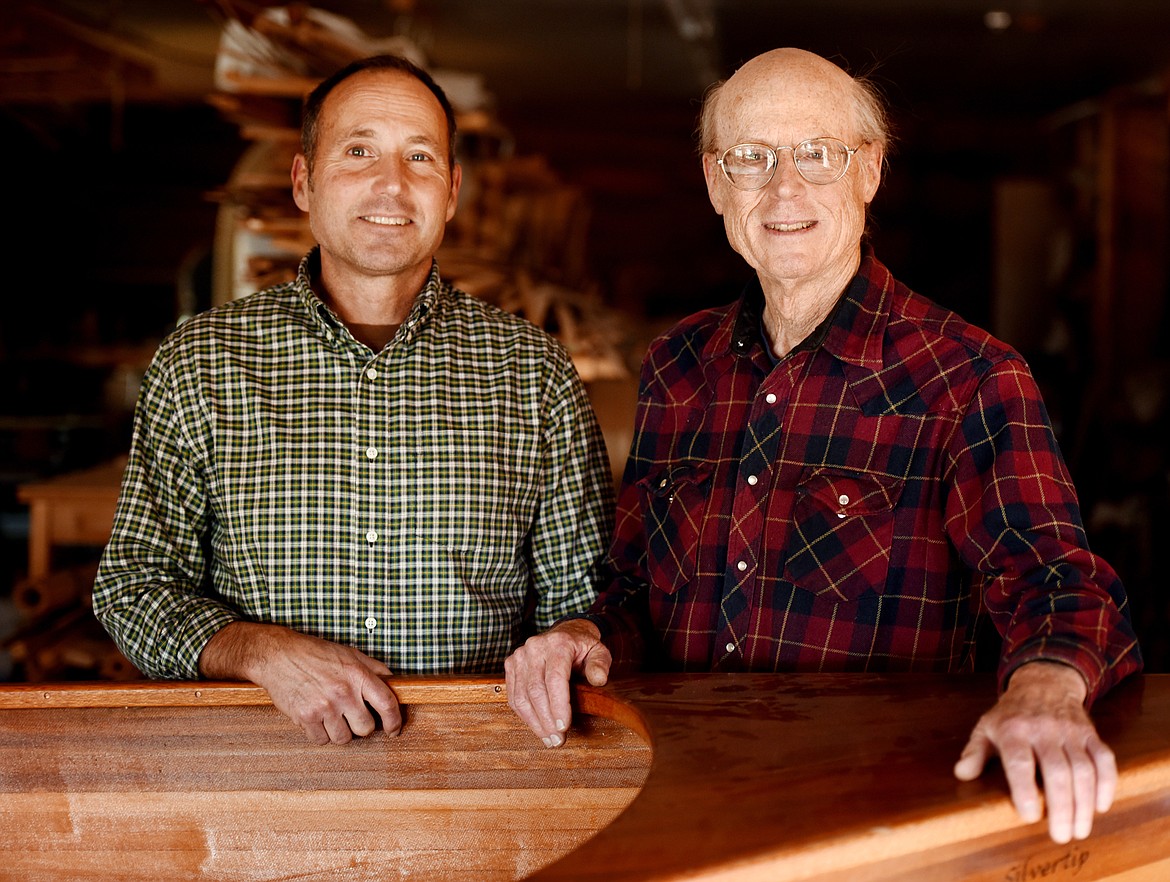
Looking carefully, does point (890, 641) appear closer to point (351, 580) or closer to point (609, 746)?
point (609, 746)

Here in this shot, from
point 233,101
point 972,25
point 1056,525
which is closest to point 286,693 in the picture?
point 1056,525

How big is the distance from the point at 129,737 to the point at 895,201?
28.4ft

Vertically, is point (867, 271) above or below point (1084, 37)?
below

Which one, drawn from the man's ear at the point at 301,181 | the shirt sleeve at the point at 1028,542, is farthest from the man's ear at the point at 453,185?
the shirt sleeve at the point at 1028,542

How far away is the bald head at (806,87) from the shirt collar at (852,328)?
0.22 meters

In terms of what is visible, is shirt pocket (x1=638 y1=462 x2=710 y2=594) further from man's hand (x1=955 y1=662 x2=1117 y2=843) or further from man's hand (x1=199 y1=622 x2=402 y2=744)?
man's hand (x1=955 y1=662 x2=1117 y2=843)

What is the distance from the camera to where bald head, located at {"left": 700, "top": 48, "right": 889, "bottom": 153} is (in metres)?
1.84

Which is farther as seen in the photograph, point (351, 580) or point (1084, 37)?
point (1084, 37)

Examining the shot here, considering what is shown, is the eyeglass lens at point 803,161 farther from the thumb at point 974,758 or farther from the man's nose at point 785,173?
the thumb at point 974,758

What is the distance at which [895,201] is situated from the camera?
948 centimetres

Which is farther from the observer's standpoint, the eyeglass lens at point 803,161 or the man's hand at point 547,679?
the eyeglass lens at point 803,161

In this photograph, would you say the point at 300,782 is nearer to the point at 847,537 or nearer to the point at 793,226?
the point at 847,537

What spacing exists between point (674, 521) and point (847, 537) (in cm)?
30

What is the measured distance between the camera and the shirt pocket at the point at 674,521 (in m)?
1.92
